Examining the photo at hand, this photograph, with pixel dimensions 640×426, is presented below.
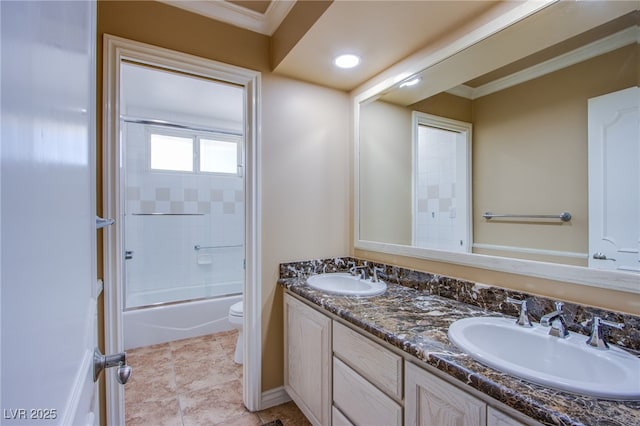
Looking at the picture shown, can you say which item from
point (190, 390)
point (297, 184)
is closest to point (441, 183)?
point (297, 184)

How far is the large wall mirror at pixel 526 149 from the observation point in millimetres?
1065

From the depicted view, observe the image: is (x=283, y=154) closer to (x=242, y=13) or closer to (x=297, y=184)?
(x=297, y=184)

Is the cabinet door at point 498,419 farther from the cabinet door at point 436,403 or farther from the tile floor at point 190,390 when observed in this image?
the tile floor at point 190,390

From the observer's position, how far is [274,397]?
1.98 m

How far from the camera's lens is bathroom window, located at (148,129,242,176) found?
3.35 m

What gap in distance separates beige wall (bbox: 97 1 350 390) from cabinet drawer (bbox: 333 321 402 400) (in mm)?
726

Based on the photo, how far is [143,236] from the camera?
3.28 meters

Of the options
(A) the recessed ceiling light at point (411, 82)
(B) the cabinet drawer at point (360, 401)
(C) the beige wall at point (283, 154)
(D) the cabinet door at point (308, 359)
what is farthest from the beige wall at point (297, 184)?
(B) the cabinet drawer at point (360, 401)

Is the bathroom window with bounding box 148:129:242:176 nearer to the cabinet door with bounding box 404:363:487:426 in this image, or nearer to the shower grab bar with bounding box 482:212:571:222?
the shower grab bar with bounding box 482:212:571:222

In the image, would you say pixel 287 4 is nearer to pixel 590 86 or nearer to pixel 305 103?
pixel 305 103

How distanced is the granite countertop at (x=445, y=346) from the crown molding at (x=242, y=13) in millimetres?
1591

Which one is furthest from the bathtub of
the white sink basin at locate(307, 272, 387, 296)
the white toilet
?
the white sink basin at locate(307, 272, 387, 296)

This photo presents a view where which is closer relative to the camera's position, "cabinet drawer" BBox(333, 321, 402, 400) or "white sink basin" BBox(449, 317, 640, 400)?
"white sink basin" BBox(449, 317, 640, 400)

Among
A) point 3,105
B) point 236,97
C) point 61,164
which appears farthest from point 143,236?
point 3,105
